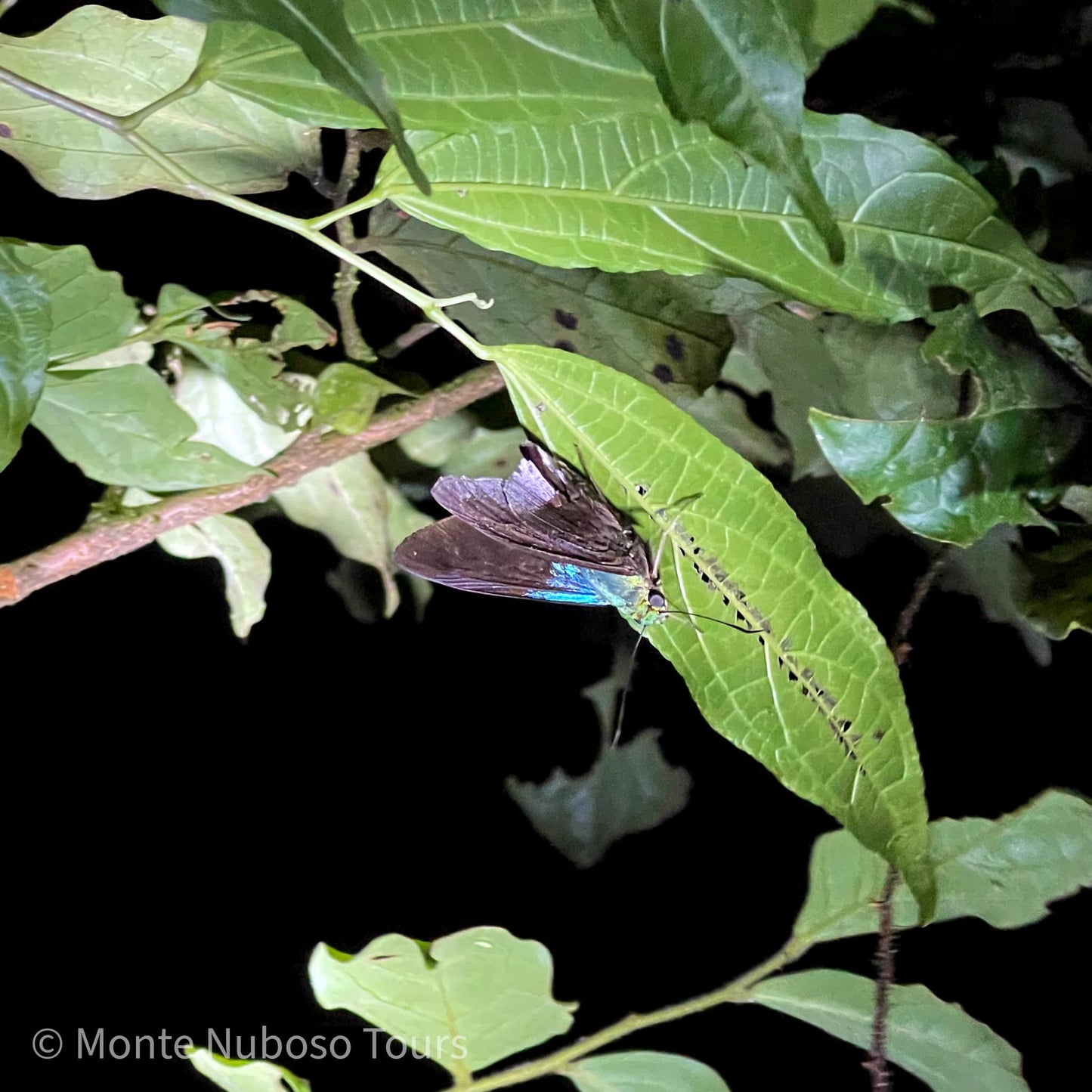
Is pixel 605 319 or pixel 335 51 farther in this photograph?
pixel 605 319

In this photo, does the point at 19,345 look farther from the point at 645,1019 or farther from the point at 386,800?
the point at 645,1019

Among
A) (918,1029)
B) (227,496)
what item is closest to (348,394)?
(227,496)

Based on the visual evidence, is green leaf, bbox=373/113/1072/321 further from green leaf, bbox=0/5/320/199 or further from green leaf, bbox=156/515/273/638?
green leaf, bbox=156/515/273/638

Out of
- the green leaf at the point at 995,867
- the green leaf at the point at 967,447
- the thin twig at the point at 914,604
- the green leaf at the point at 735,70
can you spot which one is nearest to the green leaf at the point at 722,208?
the green leaf at the point at 967,447

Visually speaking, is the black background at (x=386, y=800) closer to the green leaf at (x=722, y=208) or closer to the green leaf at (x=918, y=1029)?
the green leaf at (x=918, y=1029)

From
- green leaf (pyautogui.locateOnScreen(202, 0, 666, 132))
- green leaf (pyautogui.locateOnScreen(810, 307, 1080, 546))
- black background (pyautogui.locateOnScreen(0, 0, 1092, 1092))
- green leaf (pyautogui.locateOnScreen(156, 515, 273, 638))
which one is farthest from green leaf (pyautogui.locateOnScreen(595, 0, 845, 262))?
green leaf (pyautogui.locateOnScreen(156, 515, 273, 638))

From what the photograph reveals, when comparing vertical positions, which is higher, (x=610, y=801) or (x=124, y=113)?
(x=124, y=113)

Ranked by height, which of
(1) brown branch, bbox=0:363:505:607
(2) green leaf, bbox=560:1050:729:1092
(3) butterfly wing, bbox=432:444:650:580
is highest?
(3) butterfly wing, bbox=432:444:650:580
